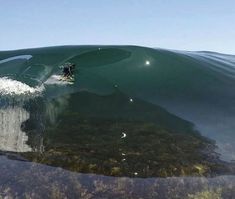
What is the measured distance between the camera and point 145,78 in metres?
24.1

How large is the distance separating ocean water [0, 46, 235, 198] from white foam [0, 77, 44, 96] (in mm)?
58

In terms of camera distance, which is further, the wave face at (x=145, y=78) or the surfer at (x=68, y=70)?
the surfer at (x=68, y=70)

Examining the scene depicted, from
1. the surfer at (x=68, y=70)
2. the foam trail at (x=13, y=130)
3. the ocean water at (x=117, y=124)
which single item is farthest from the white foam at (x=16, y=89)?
the foam trail at (x=13, y=130)

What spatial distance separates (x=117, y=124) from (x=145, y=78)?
8.25 meters

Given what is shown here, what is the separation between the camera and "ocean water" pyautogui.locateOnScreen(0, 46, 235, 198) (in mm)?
10188

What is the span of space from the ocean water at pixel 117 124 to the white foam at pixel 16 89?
58mm

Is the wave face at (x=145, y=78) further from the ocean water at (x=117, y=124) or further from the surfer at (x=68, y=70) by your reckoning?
the surfer at (x=68, y=70)

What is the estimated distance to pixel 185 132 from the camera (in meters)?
15.7

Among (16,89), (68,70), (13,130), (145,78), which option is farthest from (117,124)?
(145,78)

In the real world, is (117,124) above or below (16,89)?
below

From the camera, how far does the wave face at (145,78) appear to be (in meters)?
19.2

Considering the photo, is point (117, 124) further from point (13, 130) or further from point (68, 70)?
point (68, 70)

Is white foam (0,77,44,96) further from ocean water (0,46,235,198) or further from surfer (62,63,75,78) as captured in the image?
surfer (62,63,75,78)

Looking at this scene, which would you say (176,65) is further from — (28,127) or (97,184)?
(97,184)
